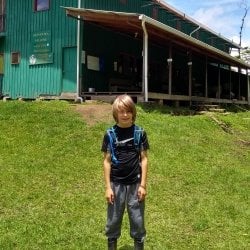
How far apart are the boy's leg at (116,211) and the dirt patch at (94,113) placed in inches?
317

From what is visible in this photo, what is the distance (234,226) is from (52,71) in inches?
585

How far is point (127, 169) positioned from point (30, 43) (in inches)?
683

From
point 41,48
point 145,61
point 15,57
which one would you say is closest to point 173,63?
point 41,48

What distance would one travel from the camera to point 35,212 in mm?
7883

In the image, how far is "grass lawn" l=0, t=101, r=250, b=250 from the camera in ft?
23.1

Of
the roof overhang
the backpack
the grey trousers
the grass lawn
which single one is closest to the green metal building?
the roof overhang

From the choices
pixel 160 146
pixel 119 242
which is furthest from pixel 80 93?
pixel 119 242

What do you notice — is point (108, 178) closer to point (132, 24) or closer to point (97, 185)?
point (97, 185)

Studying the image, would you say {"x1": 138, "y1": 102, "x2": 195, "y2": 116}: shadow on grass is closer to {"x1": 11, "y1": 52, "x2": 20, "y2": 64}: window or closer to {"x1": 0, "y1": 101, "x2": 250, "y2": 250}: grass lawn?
{"x1": 0, "y1": 101, "x2": 250, "y2": 250}: grass lawn

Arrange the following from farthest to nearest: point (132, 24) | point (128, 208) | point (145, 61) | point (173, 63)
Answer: point (173, 63)
point (132, 24)
point (145, 61)
point (128, 208)

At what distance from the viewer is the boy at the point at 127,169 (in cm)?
571

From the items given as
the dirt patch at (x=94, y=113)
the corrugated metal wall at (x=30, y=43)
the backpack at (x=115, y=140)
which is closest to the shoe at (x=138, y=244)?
the backpack at (x=115, y=140)

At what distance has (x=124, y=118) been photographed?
18.4ft

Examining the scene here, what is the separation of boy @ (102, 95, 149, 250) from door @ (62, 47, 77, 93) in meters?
14.8
